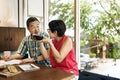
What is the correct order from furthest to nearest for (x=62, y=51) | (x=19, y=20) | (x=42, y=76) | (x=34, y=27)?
(x=19, y=20)
(x=34, y=27)
(x=62, y=51)
(x=42, y=76)

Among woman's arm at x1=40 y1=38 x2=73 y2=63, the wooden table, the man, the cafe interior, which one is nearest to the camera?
the wooden table

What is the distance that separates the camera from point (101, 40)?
2.88 metres

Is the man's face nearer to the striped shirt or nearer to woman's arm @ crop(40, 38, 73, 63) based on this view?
the striped shirt

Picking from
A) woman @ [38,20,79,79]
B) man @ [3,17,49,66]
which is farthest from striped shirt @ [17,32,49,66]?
woman @ [38,20,79,79]

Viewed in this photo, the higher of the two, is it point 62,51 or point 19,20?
point 19,20

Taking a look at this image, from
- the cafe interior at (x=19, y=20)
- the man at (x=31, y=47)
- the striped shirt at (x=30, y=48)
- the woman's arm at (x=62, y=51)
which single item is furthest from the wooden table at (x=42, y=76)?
the cafe interior at (x=19, y=20)

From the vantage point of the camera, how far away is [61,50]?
5.62 feet

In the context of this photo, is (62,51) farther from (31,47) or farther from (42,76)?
(31,47)

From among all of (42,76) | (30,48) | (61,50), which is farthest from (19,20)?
(42,76)

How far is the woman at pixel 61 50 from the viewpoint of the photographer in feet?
5.59

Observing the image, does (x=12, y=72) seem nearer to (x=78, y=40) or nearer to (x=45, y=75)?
(x=45, y=75)

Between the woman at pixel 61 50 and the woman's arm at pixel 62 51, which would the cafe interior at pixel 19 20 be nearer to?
the woman at pixel 61 50

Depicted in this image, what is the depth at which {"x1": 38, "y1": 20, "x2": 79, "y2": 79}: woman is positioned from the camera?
1703 mm

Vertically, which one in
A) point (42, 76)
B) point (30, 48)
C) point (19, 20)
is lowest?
point (42, 76)
